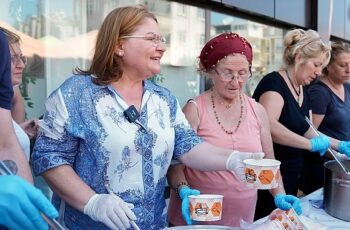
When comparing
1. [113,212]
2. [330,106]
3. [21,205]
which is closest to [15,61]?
[113,212]

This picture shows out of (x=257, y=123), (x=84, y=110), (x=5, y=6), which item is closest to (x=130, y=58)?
(x=84, y=110)

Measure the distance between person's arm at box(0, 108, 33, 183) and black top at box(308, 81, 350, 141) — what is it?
218cm

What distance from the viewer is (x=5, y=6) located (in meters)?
3.00

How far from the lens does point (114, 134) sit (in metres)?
1.56

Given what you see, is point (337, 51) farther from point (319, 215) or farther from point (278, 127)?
point (319, 215)

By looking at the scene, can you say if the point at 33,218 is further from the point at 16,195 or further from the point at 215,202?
the point at 215,202

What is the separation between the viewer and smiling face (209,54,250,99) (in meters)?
2.10

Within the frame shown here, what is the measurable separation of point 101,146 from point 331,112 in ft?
6.78

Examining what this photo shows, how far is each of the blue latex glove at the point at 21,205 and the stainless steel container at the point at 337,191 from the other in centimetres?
125

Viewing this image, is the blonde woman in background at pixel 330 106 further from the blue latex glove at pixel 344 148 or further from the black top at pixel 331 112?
the blue latex glove at pixel 344 148

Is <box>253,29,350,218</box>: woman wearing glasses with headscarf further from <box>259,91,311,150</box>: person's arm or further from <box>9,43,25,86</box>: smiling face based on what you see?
<box>9,43,25,86</box>: smiling face

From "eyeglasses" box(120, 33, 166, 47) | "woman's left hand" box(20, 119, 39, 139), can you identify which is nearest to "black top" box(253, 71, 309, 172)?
"eyeglasses" box(120, 33, 166, 47)

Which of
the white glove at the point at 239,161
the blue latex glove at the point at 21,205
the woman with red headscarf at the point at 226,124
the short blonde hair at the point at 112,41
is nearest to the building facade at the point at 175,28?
the short blonde hair at the point at 112,41

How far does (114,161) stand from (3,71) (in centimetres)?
45
